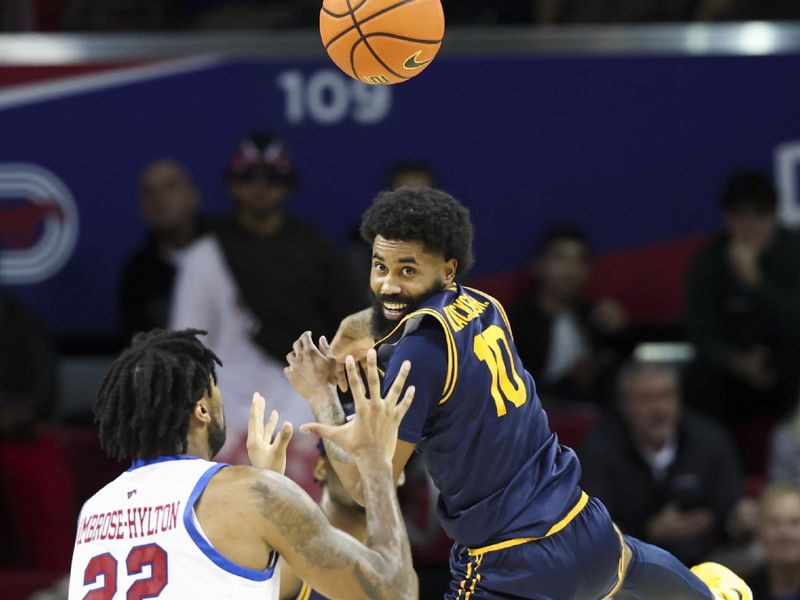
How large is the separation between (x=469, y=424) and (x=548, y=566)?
49cm

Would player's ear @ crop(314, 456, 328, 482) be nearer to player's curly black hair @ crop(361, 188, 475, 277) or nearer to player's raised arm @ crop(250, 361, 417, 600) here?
player's curly black hair @ crop(361, 188, 475, 277)

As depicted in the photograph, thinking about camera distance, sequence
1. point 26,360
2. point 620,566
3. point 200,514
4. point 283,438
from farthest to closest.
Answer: point 26,360 → point 620,566 → point 283,438 → point 200,514

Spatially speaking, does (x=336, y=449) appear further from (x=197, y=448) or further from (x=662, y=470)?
(x=662, y=470)

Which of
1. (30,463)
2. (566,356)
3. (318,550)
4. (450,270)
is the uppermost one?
(450,270)

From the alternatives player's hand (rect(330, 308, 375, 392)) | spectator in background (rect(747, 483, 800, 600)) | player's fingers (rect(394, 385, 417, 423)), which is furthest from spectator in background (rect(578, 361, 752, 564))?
player's fingers (rect(394, 385, 417, 423))

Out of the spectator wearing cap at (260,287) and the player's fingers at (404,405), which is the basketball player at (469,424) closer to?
the player's fingers at (404,405)

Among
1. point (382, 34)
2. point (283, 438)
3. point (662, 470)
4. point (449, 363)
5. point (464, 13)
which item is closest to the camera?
point (283, 438)

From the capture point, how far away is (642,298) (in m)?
9.62

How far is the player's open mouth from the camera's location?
4918mm

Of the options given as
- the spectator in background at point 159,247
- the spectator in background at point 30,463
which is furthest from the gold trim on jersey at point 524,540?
the spectator in background at point 159,247

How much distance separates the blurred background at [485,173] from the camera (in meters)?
8.70

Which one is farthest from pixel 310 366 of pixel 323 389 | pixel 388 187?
pixel 388 187

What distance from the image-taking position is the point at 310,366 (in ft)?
15.9

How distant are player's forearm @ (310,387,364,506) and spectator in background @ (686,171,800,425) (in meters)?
4.22
